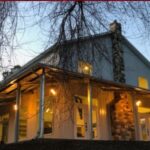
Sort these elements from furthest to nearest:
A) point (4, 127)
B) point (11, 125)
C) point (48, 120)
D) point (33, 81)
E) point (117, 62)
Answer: point (117, 62), point (4, 127), point (11, 125), point (48, 120), point (33, 81)

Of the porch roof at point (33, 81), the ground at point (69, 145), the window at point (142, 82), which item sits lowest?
the ground at point (69, 145)

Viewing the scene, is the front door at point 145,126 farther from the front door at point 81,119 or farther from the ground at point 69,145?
the ground at point 69,145

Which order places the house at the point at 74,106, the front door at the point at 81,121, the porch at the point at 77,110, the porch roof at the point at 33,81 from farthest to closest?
the front door at the point at 81,121 → the porch at the point at 77,110 → the house at the point at 74,106 → the porch roof at the point at 33,81

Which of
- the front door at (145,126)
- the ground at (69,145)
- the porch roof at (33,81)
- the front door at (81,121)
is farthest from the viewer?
the front door at (145,126)

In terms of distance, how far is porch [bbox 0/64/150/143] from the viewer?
40.7 feet

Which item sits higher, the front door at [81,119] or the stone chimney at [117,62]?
the stone chimney at [117,62]

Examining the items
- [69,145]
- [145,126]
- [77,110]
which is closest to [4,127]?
[77,110]

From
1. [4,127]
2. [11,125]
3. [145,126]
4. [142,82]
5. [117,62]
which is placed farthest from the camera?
[142,82]

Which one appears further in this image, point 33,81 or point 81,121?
point 81,121

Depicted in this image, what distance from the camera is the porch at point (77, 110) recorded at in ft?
40.7

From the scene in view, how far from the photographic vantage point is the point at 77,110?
13906 mm

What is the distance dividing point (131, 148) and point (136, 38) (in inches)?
176

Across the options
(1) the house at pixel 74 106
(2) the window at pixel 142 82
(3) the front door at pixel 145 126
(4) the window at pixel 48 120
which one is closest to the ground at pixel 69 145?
(1) the house at pixel 74 106

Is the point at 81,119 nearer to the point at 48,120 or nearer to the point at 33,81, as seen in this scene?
the point at 48,120
